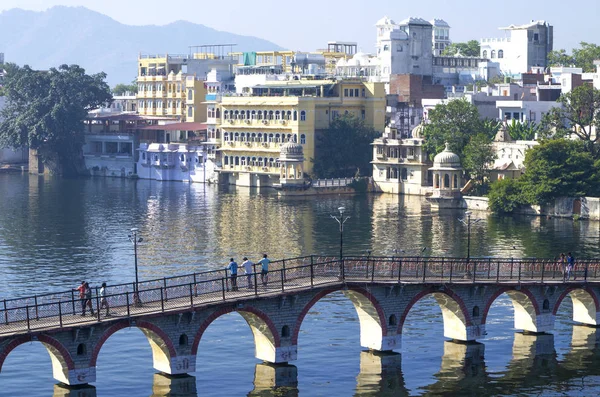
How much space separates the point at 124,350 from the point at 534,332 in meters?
22.5

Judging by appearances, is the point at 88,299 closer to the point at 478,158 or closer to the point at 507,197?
the point at 507,197

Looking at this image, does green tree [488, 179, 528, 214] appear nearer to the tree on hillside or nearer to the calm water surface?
the calm water surface

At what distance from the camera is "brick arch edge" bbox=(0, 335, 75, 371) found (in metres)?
62.5

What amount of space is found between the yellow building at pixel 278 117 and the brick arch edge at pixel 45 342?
361 feet

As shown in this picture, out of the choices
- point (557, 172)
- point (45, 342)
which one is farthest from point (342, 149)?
point (45, 342)

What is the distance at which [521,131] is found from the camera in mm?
164625

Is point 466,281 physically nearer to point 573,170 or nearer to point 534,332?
point 534,332

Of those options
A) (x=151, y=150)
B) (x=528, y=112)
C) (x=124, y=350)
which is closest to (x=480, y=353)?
(x=124, y=350)

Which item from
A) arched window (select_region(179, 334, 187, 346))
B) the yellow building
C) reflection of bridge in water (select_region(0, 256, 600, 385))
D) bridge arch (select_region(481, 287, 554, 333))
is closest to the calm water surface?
bridge arch (select_region(481, 287, 554, 333))

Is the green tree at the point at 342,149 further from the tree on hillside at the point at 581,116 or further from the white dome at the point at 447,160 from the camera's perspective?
the tree on hillside at the point at 581,116

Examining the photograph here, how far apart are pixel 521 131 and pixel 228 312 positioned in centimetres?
10018

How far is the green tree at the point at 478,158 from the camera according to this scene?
154 meters

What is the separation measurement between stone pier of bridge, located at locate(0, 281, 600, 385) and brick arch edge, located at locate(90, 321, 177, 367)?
0.15 ft

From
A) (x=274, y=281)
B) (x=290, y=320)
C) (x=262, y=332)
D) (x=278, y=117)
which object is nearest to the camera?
(x=290, y=320)
